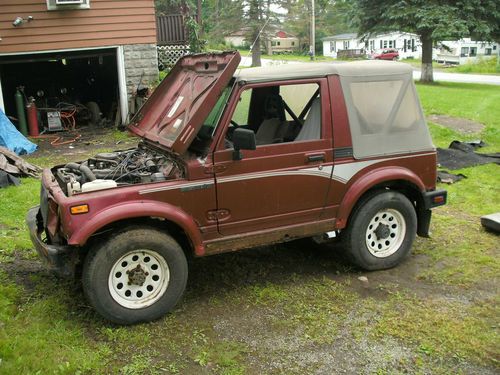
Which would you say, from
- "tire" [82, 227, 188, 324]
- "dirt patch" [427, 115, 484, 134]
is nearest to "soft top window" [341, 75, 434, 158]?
"tire" [82, 227, 188, 324]

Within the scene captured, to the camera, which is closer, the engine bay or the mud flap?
the engine bay

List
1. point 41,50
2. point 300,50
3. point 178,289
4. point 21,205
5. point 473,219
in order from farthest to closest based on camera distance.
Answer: point 300,50 → point 41,50 → point 21,205 → point 473,219 → point 178,289

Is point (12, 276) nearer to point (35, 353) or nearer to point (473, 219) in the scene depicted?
point (35, 353)

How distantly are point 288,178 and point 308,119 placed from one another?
64cm

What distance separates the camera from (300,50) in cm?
6078

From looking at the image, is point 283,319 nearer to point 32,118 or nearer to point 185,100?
point 185,100

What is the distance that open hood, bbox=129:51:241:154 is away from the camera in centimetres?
439

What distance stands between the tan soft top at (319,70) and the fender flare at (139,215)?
1300 mm

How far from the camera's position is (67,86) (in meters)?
17.0

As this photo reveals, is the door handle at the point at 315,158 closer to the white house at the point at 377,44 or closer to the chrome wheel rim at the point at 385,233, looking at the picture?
the chrome wheel rim at the point at 385,233

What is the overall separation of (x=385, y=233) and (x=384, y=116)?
3.88 ft

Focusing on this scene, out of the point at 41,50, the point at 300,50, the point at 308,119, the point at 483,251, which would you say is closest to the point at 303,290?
the point at 308,119

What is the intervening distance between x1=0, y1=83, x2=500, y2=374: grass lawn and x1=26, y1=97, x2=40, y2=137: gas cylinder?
821 centimetres

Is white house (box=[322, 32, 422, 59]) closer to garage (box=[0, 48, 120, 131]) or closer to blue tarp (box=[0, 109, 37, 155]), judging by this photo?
garage (box=[0, 48, 120, 131])
